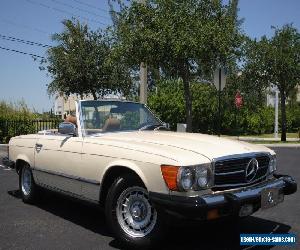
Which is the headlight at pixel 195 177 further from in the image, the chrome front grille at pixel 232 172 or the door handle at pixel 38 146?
the door handle at pixel 38 146

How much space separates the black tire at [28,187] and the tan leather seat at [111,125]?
168 cm

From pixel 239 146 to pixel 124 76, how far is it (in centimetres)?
2079

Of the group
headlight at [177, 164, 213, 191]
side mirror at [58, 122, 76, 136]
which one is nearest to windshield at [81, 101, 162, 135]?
side mirror at [58, 122, 76, 136]

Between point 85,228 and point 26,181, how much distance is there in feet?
6.50

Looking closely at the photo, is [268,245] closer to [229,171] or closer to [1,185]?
[229,171]

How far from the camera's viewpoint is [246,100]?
35.8 m

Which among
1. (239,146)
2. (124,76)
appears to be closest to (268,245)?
(239,146)

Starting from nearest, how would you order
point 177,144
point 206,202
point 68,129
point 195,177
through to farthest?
point 206,202, point 195,177, point 177,144, point 68,129

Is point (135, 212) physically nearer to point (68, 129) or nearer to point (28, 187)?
point (68, 129)

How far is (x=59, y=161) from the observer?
6.08 metres

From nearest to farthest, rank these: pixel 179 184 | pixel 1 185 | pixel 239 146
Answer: pixel 179 184
pixel 239 146
pixel 1 185

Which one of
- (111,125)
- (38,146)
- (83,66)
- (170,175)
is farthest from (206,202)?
(83,66)

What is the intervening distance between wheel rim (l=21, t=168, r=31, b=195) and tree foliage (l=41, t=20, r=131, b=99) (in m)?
17.1

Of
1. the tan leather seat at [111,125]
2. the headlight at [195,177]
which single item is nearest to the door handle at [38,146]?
the tan leather seat at [111,125]
